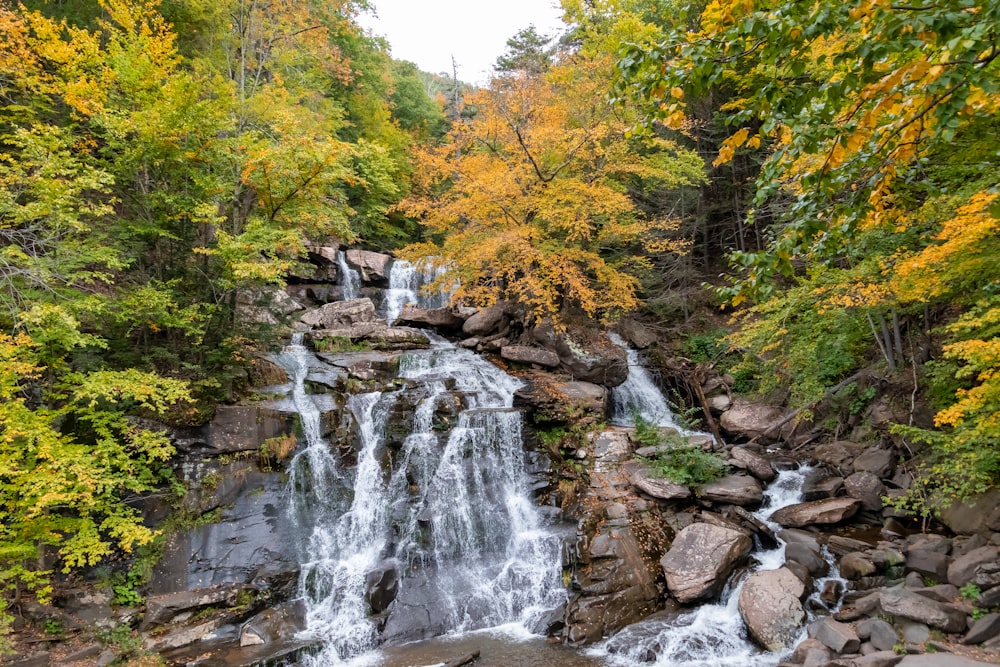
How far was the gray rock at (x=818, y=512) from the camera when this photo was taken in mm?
8758

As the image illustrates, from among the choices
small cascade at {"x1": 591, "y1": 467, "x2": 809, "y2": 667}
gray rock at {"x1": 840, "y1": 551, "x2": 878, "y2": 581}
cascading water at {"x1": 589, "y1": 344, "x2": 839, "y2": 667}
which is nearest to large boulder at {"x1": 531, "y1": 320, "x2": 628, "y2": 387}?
cascading water at {"x1": 589, "y1": 344, "x2": 839, "y2": 667}

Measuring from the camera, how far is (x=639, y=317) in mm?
18641

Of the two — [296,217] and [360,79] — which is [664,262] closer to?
[296,217]

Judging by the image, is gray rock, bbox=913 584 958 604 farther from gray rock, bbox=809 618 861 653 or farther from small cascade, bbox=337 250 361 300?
small cascade, bbox=337 250 361 300

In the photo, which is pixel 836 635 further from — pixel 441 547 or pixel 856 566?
pixel 441 547

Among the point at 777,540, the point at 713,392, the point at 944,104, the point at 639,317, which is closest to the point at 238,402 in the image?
the point at 777,540

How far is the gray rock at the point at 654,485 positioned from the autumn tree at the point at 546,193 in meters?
4.33

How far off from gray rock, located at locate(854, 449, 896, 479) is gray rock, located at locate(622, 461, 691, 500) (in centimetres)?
338

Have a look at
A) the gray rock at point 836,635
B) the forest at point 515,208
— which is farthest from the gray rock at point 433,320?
the gray rock at point 836,635

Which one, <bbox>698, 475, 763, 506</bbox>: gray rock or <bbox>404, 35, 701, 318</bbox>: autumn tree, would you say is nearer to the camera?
<bbox>698, 475, 763, 506</bbox>: gray rock

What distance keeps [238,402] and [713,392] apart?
40.4 ft

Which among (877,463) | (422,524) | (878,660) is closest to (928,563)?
(878,660)

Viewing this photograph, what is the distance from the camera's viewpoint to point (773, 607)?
7082mm

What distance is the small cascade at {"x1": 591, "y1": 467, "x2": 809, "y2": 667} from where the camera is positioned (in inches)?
265
